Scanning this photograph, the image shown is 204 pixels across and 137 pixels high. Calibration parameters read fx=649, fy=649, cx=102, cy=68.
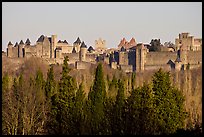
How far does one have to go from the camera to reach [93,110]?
62.3ft

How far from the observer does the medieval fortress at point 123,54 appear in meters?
68.1

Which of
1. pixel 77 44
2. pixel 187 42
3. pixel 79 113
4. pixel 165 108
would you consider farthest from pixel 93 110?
pixel 77 44

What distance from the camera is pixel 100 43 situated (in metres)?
96.8

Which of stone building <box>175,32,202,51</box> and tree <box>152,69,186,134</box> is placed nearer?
tree <box>152,69,186,134</box>

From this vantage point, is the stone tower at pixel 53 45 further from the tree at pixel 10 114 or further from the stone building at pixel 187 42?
the tree at pixel 10 114

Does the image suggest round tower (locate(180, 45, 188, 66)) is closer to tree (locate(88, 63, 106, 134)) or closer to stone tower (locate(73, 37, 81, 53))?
stone tower (locate(73, 37, 81, 53))

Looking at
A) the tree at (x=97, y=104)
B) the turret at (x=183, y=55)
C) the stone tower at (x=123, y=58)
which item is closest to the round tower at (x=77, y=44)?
the stone tower at (x=123, y=58)

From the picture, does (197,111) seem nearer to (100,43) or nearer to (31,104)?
(31,104)

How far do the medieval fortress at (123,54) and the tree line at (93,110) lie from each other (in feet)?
147

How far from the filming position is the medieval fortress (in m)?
68.1

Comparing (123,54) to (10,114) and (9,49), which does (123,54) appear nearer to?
(9,49)

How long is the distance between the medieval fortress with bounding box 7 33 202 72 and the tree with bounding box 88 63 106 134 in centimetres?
4528

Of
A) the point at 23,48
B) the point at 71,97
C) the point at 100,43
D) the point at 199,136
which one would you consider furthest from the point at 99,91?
the point at 100,43

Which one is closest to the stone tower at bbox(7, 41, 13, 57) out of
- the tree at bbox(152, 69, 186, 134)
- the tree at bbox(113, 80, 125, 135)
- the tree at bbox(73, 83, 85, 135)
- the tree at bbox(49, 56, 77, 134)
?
the tree at bbox(49, 56, 77, 134)
